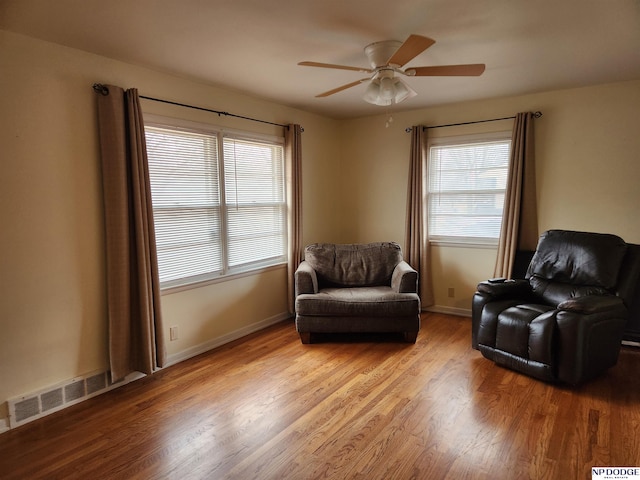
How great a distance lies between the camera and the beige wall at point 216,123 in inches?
94.5

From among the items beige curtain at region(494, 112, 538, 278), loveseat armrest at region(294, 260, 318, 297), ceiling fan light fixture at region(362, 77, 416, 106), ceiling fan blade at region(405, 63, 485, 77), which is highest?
ceiling fan blade at region(405, 63, 485, 77)

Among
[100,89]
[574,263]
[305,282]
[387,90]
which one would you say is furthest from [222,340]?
[574,263]

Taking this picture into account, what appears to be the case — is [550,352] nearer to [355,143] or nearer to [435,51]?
[435,51]

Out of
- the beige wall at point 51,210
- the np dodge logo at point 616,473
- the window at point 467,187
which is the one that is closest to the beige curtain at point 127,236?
the beige wall at point 51,210

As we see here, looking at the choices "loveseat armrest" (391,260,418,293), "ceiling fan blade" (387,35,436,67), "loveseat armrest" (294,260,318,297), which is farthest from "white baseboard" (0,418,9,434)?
"ceiling fan blade" (387,35,436,67)

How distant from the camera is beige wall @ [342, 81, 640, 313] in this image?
141 inches

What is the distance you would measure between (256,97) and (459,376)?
316 cm

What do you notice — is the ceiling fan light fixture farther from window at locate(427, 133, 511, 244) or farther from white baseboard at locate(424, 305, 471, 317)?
white baseboard at locate(424, 305, 471, 317)

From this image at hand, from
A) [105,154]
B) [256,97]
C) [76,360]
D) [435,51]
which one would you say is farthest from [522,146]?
[76,360]

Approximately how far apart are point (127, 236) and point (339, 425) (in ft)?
6.36

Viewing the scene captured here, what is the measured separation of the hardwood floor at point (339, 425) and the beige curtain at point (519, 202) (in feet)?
4.01

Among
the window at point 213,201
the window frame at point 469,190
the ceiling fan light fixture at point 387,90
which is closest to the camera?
the ceiling fan light fixture at point 387,90

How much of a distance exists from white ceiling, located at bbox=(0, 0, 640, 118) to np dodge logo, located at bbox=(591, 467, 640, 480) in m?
2.36

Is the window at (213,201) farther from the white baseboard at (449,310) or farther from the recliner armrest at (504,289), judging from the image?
the recliner armrest at (504,289)
